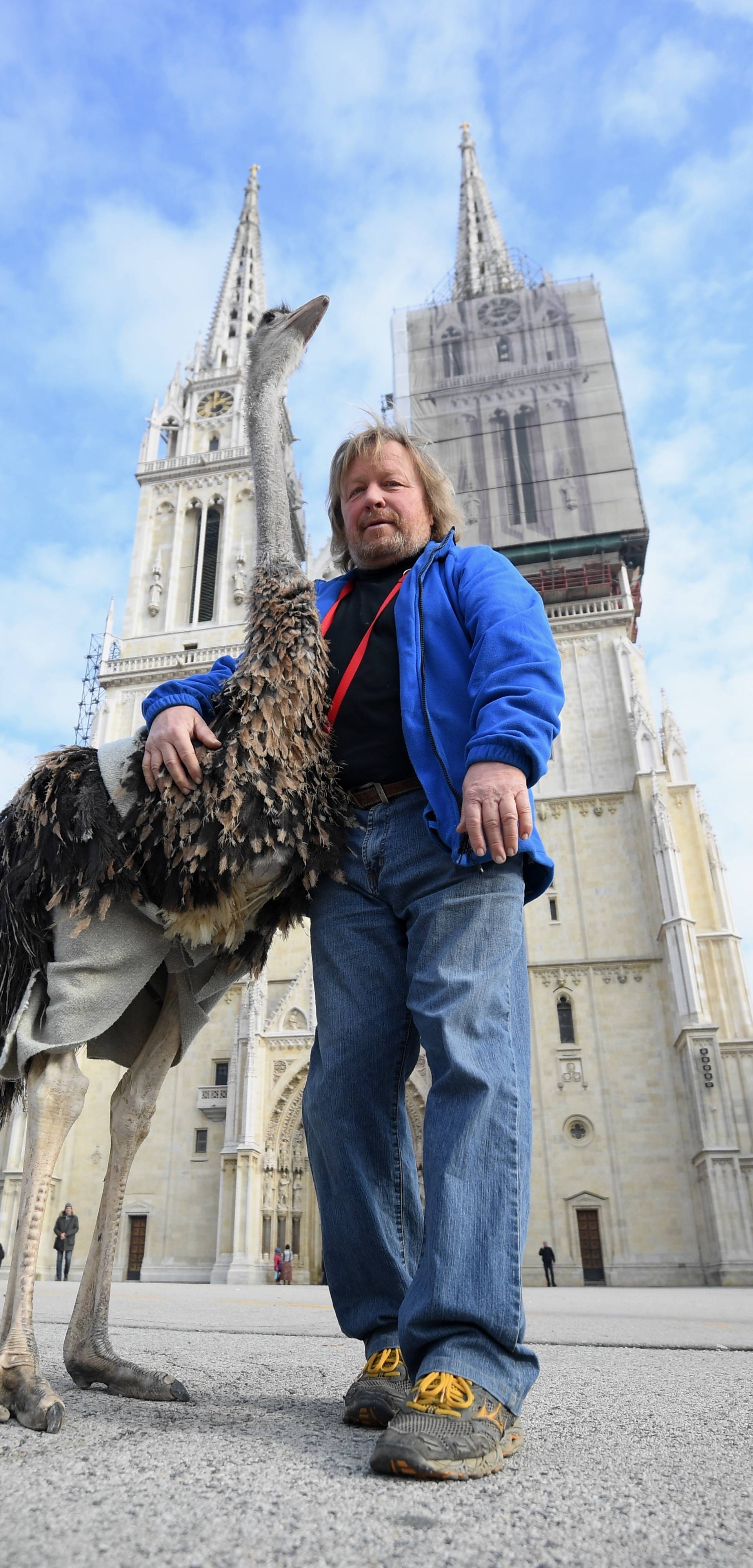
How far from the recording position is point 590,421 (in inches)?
1049

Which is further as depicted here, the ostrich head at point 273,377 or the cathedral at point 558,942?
the cathedral at point 558,942

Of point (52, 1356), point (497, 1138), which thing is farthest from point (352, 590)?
point (52, 1356)

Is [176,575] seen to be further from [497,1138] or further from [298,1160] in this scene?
[497,1138]

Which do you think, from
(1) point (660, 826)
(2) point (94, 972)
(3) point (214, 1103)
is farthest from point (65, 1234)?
(2) point (94, 972)

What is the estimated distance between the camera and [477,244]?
4147 cm

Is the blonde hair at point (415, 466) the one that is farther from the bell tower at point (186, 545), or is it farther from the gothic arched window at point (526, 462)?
the gothic arched window at point (526, 462)

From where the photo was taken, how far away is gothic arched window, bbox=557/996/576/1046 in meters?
20.2

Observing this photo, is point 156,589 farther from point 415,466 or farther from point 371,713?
point 371,713

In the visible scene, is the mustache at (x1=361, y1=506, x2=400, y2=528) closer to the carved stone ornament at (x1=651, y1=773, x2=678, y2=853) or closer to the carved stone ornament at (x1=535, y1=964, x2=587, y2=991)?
the carved stone ornament at (x1=651, y1=773, x2=678, y2=853)

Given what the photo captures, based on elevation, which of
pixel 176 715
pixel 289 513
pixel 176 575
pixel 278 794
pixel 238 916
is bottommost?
pixel 238 916

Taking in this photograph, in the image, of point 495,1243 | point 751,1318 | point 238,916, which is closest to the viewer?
point 495,1243

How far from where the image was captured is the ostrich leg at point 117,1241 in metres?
2.18

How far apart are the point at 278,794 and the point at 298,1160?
66.5 ft

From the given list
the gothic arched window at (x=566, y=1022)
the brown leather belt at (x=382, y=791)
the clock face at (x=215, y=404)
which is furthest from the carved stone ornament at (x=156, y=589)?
the brown leather belt at (x=382, y=791)
